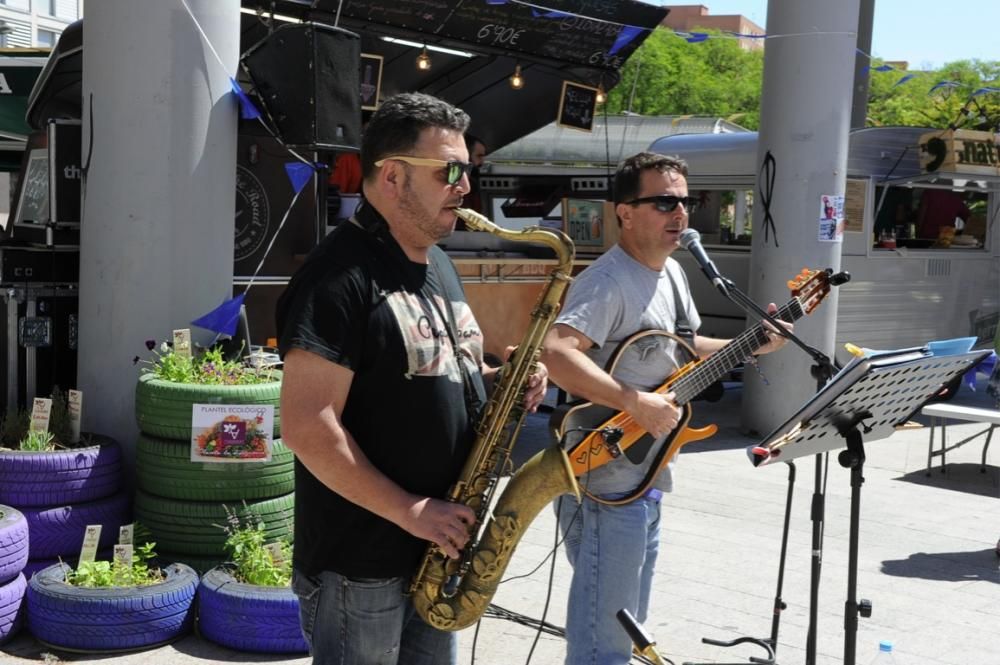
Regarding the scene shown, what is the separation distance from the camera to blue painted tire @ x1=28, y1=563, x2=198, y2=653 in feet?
15.7

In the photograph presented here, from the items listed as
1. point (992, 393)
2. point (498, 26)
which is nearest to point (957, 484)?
point (992, 393)

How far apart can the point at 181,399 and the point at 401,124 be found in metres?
2.84

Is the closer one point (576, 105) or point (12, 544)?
point (12, 544)

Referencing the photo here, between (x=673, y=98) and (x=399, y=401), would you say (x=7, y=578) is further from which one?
(x=673, y=98)

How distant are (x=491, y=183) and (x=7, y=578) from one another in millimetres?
9788

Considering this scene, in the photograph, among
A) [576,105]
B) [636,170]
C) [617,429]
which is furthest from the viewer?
[576,105]

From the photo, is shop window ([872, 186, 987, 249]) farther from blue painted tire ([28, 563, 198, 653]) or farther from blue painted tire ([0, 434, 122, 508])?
blue painted tire ([28, 563, 198, 653])

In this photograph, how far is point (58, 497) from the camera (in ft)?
17.1

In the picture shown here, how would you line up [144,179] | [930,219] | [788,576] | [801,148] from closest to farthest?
[144,179] < [788,576] < [801,148] < [930,219]

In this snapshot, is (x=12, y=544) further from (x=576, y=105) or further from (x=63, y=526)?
(x=576, y=105)

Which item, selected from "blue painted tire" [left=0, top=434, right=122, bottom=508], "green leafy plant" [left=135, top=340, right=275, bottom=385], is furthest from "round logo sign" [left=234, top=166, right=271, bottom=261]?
"blue painted tire" [left=0, top=434, right=122, bottom=508]

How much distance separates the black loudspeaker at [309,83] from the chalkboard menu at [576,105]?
537cm

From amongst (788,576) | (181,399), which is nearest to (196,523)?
(181,399)

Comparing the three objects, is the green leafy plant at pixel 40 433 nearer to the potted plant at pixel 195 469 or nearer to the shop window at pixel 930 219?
the potted plant at pixel 195 469
